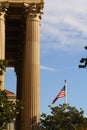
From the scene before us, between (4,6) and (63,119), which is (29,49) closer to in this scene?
(4,6)

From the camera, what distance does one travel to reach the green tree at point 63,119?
→ 140m

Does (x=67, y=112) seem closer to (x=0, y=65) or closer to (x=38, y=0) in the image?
(x=38, y=0)

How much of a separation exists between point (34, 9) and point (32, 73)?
9.78 metres

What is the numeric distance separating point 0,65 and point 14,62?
179ft

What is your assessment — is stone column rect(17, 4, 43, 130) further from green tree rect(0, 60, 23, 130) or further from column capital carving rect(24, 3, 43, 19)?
green tree rect(0, 60, 23, 130)

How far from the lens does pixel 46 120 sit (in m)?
144

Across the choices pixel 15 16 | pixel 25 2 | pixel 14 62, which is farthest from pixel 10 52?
pixel 25 2

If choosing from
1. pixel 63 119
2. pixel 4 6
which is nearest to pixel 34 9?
pixel 4 6

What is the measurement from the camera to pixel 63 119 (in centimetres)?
14162

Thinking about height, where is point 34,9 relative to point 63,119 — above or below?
above

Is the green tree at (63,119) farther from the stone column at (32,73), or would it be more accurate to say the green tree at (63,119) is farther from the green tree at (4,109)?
the green tree at (4,109)

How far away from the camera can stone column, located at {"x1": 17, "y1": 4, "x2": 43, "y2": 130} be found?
248 feet

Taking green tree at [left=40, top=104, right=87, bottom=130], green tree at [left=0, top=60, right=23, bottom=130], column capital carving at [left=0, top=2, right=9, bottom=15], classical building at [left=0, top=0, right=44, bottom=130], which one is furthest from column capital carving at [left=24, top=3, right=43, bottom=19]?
green tree at [left=40, top=104, right=87, bottom=130]

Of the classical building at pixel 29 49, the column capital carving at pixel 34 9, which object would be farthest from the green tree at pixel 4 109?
the column capital carving at pixel 34 9
